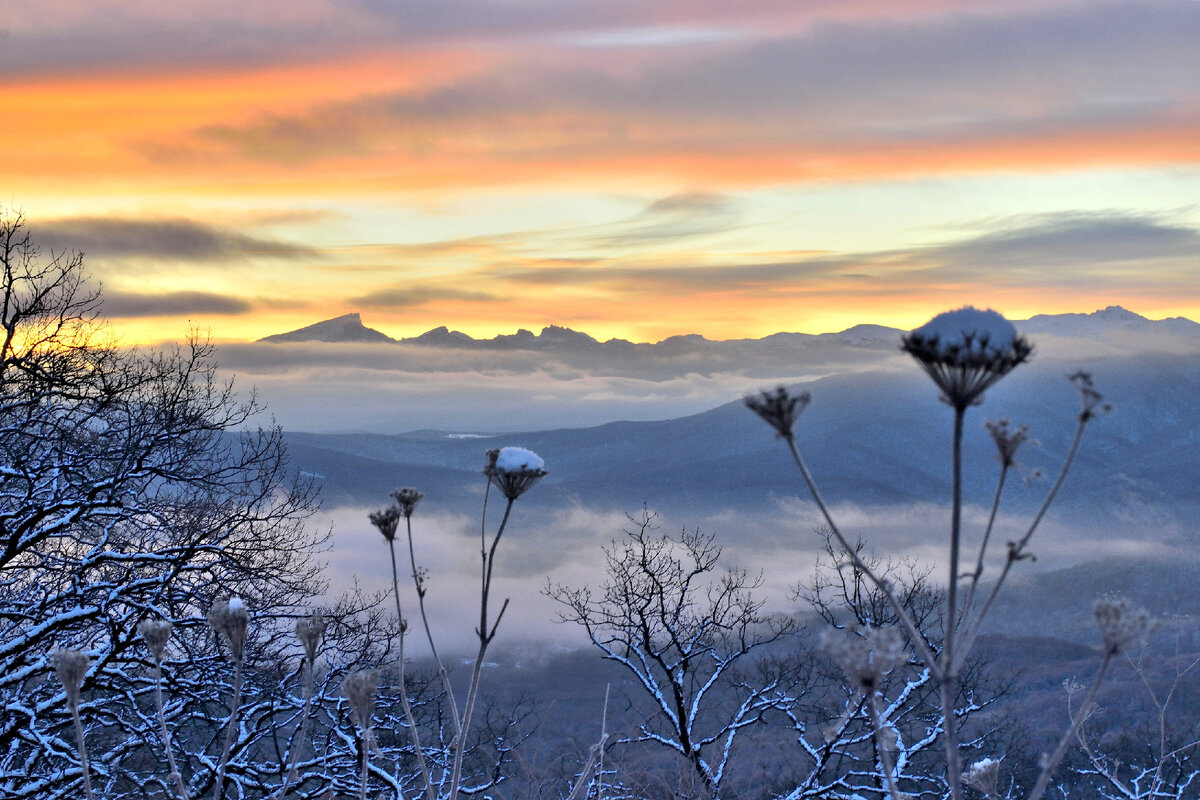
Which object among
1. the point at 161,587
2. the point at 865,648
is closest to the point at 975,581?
the point at 865,648

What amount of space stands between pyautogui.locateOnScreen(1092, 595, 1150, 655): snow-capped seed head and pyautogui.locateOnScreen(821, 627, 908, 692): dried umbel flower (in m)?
0.40

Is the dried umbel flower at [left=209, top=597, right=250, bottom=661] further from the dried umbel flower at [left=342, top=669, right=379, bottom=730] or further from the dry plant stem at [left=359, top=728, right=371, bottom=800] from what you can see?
the dry plant stem at [left=359, top=728, right=371, bottom=800]

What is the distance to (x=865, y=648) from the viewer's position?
2.04m

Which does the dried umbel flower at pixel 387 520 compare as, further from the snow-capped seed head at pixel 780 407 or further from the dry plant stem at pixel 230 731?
the snow-capped seed head at pixel 780 407

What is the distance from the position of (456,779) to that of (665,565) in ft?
104

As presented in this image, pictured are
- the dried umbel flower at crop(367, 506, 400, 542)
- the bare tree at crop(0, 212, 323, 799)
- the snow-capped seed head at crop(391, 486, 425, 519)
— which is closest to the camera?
the snow-capped seed head at crop(391, 486, 425, 519)

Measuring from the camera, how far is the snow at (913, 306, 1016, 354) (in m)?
1.85

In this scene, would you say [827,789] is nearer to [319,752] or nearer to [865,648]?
[319,752]

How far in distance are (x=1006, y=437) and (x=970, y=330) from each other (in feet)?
1.20

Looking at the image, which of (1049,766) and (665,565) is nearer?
(1049,766)

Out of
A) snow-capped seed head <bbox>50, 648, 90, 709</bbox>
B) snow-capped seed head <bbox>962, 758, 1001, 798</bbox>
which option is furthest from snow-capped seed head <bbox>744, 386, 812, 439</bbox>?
snow-capped seed head <bbox>50, 648, 90, 709</bbox>

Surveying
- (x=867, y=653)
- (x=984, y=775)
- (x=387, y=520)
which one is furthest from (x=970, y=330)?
(x=387, y=520)

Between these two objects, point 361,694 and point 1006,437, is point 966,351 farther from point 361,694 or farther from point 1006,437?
point 361,694

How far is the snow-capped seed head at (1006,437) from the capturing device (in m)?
2.05
